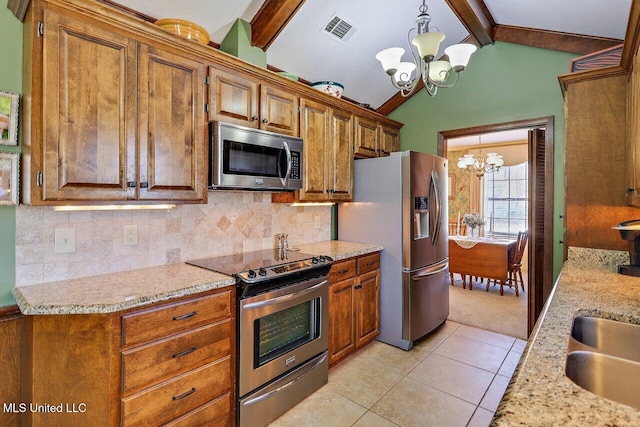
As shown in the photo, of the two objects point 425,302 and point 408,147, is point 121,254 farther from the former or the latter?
point 408,147

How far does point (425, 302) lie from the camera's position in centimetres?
318

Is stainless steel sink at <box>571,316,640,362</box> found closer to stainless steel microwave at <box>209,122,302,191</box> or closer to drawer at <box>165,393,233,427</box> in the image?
drawer at <box>165,393,233,427</box>

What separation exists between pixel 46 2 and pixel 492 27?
11.7 feet

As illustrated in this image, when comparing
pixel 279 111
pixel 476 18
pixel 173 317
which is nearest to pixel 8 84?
pixel 173 317

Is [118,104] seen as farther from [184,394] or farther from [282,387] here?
[282,387]

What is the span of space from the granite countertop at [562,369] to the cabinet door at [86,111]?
1.90 metres

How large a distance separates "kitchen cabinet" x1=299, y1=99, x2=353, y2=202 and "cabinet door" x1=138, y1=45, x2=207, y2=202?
94 centimetres

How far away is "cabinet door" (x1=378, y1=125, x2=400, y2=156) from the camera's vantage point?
3.77m

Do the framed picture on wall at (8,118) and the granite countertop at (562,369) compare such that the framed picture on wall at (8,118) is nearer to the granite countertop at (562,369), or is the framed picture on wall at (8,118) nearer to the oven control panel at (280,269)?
the oven control panel at (280,269)

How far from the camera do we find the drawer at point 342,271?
2.62m

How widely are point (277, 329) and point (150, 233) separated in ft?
3.42

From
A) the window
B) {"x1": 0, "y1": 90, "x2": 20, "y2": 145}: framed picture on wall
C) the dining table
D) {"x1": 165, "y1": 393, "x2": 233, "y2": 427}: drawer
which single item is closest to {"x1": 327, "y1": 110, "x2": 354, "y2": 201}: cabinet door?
{"x1": 165, "y1": 393, "x2": 233, "y2": 427}: drawer

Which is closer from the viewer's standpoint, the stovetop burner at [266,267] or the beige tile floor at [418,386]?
the stovetop burner at [266,267]

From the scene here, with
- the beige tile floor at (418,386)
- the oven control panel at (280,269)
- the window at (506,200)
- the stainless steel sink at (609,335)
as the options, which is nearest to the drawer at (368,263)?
the oven control panel at (280,269)
